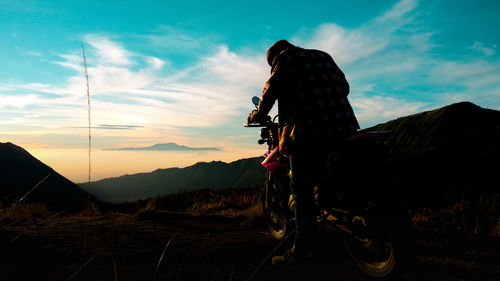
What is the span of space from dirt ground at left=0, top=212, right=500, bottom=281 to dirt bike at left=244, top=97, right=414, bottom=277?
19 cm

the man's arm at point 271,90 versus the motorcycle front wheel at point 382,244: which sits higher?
the man's arm at point 271,90

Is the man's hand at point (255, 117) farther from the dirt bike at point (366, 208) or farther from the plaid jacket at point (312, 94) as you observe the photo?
the dirt bike at point (366, 208)

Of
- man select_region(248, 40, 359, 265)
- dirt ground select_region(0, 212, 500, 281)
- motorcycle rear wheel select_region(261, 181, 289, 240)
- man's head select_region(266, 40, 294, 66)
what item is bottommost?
dirt ground select_region(0, 212, 500, 281)

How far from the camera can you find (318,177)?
10.7 feet

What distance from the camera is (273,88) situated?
3.56 meters

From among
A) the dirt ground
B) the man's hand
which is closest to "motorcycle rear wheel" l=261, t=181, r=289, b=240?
the dirt ground

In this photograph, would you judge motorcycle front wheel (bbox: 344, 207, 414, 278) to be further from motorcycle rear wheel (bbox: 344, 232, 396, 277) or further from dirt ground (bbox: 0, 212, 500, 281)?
dirt ground (bbox: 0, 212, 500, 281)

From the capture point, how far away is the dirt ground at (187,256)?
2.88m

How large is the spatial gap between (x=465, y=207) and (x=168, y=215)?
5642mm

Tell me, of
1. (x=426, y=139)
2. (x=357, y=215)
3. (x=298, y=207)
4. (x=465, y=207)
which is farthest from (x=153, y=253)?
(x=426, y=139)

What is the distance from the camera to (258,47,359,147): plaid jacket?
3.20 meters

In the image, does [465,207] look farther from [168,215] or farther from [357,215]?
[168,215]

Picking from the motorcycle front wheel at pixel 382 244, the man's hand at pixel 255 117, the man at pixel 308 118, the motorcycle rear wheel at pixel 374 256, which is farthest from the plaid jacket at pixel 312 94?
the motorcycle rear wheel at pixel 374 256

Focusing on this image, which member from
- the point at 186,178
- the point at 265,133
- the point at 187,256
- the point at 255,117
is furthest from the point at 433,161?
the point at 186,178
